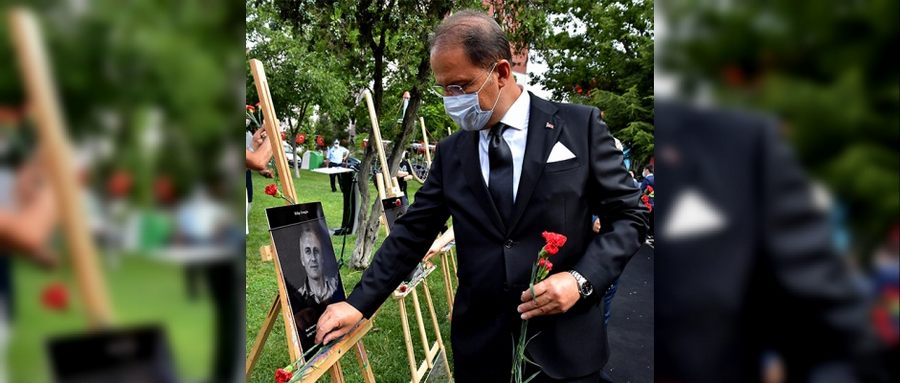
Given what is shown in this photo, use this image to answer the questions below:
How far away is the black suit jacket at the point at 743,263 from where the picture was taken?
0.39 metres

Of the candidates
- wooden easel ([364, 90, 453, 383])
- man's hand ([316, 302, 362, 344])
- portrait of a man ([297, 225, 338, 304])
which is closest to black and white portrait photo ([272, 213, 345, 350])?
portrait of a man ([297, 225, 338, 304])

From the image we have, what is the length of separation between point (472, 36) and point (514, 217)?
69 centimetres

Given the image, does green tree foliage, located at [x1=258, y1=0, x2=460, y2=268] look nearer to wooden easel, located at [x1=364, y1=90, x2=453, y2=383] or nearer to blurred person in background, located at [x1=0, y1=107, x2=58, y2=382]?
wooden easel, located at [x1=364, y1=90, x2=453, y2=383]

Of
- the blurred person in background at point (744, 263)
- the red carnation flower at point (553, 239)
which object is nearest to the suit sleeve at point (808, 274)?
the blurred person in background at point (744, 263)

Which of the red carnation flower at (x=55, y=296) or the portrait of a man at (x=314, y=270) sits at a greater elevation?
the red carnation flower at (x=55, y=296)

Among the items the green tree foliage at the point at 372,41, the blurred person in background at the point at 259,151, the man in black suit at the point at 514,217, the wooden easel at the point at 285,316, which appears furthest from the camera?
the green tree foliage at the point at 372,41

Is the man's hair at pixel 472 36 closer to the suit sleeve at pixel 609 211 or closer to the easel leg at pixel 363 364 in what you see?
the suit sleeve at pixel 609 211

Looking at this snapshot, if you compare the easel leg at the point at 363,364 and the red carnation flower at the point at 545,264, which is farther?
the easel leg at the point at 363,364

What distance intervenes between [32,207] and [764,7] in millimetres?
486

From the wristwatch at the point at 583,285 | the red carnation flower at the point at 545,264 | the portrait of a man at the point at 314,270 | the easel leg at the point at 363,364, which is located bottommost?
the easel leg at the point at 363,364

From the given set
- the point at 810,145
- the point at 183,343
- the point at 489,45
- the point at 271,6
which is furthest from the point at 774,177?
the point at 271,6

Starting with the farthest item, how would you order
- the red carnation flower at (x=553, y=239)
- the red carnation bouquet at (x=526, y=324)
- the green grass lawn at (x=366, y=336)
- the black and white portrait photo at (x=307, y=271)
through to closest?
1. the green grass lawn at (x=366, y=336)
2. the black and white portrait photo at (x=307, y=271)
3. the red carnation bouquet at (x=526, y=324)
4. the red carnation flower at (x=553, y=239)

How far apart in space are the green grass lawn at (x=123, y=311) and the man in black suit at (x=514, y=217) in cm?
139

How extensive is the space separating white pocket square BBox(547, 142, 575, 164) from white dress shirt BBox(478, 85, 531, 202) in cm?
10
